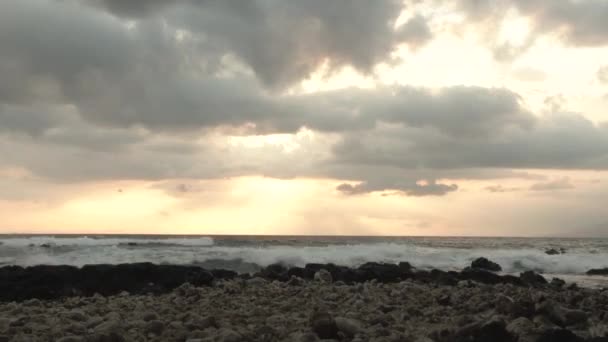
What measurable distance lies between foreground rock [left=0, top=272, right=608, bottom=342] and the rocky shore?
0.05 feet

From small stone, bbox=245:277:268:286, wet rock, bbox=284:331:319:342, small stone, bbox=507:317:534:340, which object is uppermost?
small stone, bbox=245:277:268:286

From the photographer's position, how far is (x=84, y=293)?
39.9ft

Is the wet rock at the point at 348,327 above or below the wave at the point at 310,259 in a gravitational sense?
below

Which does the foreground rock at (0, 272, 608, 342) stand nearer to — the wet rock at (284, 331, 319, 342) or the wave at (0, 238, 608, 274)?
the wet rock at (284, 331, 319, 342)

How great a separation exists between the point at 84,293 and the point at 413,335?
8205mm

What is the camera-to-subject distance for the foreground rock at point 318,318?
600 cm

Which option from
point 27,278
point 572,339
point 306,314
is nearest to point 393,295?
point 306,314

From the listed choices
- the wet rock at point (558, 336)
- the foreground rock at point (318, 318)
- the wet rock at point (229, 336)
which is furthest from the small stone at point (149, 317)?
the wet rock at point (558, 336)

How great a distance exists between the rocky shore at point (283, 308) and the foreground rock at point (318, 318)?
0.01 m

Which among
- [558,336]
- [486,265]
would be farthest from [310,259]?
[558,336]

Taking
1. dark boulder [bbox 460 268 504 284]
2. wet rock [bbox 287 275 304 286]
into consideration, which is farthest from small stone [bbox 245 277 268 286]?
dark boulder [bbox 460 268 504 284]

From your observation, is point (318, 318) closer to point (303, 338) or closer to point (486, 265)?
point (303, 338)

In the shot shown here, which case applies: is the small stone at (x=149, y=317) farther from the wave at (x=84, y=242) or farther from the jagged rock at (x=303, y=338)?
the wave at (x=84, y=242)

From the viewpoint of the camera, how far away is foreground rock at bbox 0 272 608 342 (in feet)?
19.7
